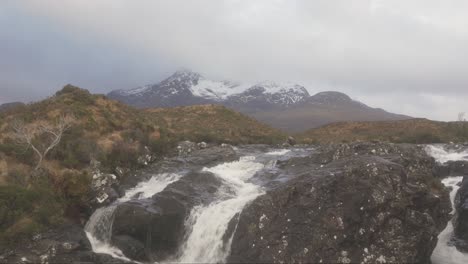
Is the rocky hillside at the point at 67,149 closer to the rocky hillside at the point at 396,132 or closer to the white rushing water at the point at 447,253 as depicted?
the rocky hillside at the point at 396,132

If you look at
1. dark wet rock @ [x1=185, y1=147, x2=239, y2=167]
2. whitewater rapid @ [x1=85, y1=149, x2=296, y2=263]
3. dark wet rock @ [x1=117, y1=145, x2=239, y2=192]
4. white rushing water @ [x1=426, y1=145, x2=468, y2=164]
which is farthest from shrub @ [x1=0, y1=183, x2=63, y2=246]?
white rushing water @ [x1=426, y1=145, x2=468, y2=164]

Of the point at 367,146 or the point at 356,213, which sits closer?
the point at 356,213

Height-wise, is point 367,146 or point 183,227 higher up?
point 367,146

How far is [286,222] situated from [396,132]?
157ft

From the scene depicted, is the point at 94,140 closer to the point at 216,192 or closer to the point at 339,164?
the point at 216,192

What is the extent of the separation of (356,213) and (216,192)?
9.38 m

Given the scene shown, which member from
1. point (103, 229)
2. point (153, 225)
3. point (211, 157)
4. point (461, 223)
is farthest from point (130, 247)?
point (461, 223)

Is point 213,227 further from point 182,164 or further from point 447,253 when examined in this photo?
point 182,164

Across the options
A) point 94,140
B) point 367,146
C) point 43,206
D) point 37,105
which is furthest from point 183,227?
point 37,105

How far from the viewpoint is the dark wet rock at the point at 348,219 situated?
17766 millimetres

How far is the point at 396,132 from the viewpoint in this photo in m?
61.7

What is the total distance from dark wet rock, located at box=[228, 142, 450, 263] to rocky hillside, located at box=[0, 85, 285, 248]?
1062 cm

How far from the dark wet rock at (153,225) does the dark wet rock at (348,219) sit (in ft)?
12.4

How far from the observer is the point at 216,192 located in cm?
2517
